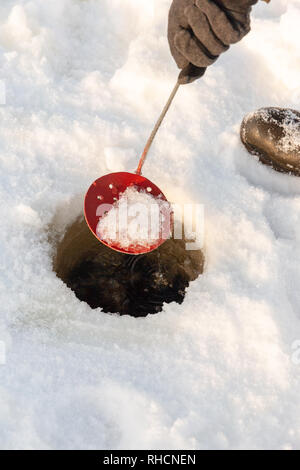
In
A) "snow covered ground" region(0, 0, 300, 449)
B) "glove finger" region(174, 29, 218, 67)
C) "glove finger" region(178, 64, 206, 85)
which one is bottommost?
"snow covered ground" region(0, 0, 300, 449)

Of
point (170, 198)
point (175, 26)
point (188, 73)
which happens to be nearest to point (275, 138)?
point (170, 198)

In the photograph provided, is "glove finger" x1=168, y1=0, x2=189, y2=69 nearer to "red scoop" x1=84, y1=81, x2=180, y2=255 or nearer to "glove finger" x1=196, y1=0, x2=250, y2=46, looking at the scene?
"glove finger" x1=196, y1=0, x2=250, y2=46

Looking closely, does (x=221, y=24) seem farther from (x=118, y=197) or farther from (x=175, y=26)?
(x=118, y=197)

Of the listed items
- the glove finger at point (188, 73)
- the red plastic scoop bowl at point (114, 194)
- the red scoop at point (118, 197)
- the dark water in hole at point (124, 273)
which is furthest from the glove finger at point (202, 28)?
the dark water in hole at point (124, 273)

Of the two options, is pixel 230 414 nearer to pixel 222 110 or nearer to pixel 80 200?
pixel 80 200

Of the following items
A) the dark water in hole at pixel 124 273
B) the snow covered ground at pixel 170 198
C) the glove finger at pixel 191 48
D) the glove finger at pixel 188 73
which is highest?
the glove finger at pixel 191 48

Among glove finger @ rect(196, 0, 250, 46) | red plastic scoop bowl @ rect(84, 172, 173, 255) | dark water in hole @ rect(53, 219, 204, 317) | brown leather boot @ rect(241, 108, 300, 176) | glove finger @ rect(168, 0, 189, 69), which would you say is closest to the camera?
glove finger @ rect(196, 0, 250, 46)

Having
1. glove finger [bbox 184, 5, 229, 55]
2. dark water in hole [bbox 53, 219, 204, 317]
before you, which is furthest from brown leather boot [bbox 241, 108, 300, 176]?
glove finger [bbox 184, 5, 229, 55]

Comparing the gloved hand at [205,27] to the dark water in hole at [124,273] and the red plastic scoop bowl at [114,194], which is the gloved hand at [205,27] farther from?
the dark water in hole at [124,273]
